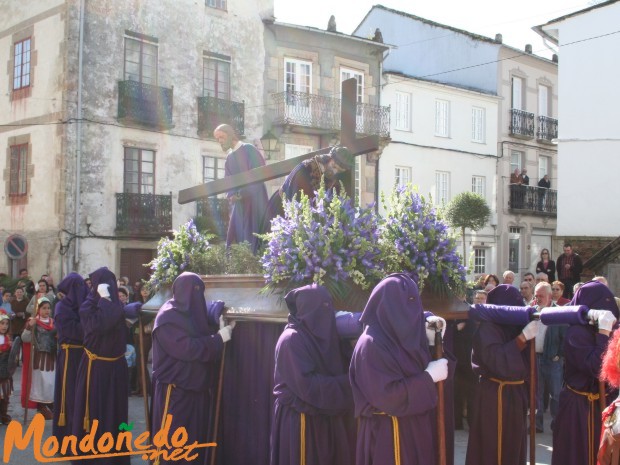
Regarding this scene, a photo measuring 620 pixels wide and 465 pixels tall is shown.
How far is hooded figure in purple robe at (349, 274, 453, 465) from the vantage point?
178 inches

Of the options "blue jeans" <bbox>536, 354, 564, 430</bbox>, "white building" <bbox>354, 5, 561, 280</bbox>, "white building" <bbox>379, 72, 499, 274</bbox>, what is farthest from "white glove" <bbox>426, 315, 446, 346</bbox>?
"white building" <bbox>354, 5, 561, 280</bbox>

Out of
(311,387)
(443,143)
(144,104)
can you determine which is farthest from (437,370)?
(443,143)

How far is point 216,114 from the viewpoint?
2430cm

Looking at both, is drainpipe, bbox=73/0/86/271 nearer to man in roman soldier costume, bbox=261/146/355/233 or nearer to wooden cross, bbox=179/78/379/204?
wooden cross, bbox=179/78/379/204

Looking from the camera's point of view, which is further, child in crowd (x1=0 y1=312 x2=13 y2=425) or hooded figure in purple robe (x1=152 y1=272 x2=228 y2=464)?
child in crowd (x1=0 y1=312 x2=13 y2=425)

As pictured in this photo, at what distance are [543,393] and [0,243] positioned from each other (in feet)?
60.8

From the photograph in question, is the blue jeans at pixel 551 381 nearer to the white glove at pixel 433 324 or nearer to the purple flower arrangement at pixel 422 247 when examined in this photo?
the purple flower arrangement at pixel 422 247

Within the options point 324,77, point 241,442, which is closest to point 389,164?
point 324,77

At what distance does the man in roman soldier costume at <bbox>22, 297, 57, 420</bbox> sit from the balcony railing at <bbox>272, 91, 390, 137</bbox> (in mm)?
A: 15591

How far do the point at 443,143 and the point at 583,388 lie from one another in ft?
79.8

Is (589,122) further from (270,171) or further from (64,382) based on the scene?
(64,382)

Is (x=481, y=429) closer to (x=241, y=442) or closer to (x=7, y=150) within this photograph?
(x=241, y=442)

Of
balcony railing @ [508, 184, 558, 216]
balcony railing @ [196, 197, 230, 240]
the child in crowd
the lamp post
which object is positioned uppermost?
the lamp post

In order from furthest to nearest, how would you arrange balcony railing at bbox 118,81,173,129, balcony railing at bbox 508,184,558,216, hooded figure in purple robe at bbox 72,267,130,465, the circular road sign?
1. balcony railing at bbox 508,184,558,216
2. balcony railing at bbox 118,81,173,129
3. the circular road sign
4. hooded figure in purple robe at bbox 72,267,130,465
